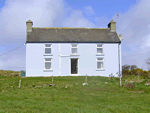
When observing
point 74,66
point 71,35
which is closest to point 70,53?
point 74,66

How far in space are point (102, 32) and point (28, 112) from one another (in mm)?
24782

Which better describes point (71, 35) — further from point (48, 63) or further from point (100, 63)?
point (100, 63)

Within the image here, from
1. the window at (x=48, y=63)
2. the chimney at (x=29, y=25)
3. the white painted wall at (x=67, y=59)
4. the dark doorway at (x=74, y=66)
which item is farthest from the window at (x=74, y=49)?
the chimney at (x=29, y=25)

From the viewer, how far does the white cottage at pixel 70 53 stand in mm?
28266

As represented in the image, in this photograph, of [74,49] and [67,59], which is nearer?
[67,59]

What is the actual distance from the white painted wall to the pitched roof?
2.36 feet

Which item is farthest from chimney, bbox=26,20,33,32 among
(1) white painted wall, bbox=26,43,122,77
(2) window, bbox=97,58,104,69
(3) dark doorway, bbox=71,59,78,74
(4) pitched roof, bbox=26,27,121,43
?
(2) window, bbox=97,58,104,69

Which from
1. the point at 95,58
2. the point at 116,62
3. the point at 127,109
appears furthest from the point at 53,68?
the point at 127,109

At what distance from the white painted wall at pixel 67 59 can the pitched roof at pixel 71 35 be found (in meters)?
0.72

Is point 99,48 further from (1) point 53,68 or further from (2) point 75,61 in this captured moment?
(1) point 53,68

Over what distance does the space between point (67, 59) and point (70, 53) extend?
975 mm

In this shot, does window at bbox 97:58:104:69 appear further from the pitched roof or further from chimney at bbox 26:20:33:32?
chimney at bbox 26:20:33:32

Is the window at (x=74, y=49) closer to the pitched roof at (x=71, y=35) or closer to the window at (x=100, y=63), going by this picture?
the pitched roof at (x=71, y=35)

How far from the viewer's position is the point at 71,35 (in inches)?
1172
